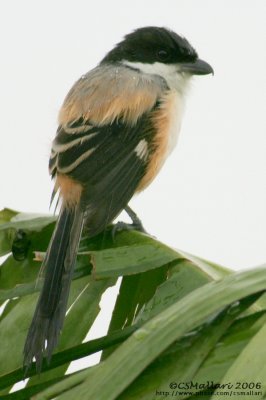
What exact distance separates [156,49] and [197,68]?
261 millimetres

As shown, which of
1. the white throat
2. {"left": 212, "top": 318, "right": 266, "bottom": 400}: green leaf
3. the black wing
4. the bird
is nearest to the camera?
{"left": 212, "top": 318, "right": 266, "bottom": 400}: green leaf

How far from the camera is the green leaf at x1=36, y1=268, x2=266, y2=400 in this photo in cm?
189

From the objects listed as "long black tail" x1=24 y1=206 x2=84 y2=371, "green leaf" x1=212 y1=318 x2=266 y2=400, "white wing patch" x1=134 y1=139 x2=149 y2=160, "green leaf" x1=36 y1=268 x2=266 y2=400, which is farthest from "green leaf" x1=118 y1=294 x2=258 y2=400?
"white wing patch" x1=134 y1=139 x2=149 y2=160

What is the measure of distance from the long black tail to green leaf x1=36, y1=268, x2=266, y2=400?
1.10 feet

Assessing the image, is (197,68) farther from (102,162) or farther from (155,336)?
(155,336)

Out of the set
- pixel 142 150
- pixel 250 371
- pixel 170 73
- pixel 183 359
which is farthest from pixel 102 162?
pixel 250 371

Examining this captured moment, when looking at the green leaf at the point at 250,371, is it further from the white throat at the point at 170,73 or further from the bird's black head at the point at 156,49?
the bird's black head at the point at 156,49

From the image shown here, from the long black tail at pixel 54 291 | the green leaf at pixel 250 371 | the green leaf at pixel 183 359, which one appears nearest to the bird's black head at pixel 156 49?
the long black tail at pixel 54 291

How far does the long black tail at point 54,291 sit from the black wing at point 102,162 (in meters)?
0.18

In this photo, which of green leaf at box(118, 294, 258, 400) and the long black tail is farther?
the long black tail

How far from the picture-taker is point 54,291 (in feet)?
8.43

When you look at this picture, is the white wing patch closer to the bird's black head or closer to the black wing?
the black wing

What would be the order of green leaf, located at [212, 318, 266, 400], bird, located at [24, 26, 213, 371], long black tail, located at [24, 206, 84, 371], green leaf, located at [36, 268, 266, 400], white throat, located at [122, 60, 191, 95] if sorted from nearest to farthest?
green leaf, located at [212, 318, 266, 400], green leaf, located at [36, 268, 266, 400], long black tail, located at [24, 206, 84, 371], bird, located at [24, 26, 213, 371], white throat, located at [122, 60, 191, 95]

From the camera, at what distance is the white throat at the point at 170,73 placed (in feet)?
14.5
